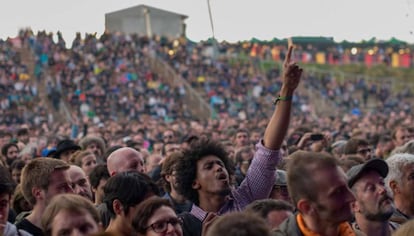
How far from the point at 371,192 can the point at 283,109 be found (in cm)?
80

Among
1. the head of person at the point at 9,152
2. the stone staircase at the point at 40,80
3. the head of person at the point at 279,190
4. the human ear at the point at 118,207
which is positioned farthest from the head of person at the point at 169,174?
the stone staircase at the point at 40,80

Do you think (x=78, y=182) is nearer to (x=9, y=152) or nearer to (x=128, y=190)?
(x=128, y=190)

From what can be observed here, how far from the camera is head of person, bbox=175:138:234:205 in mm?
7125

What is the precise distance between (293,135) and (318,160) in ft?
33.5

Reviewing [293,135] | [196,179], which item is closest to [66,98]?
[293,135]

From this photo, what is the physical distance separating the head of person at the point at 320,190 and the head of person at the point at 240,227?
2.80 feet

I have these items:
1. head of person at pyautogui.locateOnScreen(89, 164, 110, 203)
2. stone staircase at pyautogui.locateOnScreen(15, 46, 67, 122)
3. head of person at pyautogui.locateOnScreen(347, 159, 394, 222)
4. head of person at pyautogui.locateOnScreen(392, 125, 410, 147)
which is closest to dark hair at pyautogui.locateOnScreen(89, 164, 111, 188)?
head of person at pyautogui.locateOnScreen(89, 164, 110, 203)

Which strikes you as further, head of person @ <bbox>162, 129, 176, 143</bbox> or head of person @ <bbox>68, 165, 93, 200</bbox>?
head of person @ <bbox>162, 129, 176, 143</bbox>

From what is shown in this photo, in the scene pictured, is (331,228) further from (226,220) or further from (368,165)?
(368,165)

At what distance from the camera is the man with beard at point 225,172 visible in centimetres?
673

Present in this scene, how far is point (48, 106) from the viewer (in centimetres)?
3891

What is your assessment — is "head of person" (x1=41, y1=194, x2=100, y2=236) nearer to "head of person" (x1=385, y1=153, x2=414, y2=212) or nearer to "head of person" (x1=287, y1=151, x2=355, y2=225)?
"head of person" (x1=287, y1=151, x2=355, y2=225)

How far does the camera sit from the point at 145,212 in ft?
19.3

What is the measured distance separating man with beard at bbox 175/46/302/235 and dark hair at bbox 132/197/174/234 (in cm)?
70
